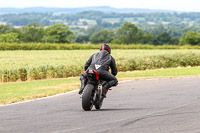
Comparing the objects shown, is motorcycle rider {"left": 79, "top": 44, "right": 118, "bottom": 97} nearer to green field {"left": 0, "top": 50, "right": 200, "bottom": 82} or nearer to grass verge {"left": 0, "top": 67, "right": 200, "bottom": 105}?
grass verge {"left": 0, "top": 67, "right": 200, "bottom": 105}

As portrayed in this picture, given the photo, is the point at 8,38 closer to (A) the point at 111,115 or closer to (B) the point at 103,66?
(B) the point at 103,66

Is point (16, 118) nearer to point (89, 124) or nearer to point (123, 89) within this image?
point (89, 124)

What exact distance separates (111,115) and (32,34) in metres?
150

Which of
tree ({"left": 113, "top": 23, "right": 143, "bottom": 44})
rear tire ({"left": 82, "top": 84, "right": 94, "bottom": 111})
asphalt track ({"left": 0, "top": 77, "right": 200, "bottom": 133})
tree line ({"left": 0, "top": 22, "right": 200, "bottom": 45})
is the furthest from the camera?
tree ({"left": 113, "top": 23, "right": 143, "bottom": 44})

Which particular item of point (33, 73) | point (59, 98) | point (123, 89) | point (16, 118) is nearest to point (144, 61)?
point (33, 73)

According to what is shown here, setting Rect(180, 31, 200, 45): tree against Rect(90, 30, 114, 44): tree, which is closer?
Rect(180, 31, 200, 45): tree

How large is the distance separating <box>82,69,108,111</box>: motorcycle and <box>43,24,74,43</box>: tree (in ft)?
456

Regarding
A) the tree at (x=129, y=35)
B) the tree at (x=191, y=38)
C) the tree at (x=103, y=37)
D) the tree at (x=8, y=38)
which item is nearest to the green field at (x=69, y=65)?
the tree at (x=8, y=38)

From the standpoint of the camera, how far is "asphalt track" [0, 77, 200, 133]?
838 centimetres

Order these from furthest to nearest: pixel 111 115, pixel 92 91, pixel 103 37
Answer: pixel 103 37, pixel 92 91, pixel 111 115

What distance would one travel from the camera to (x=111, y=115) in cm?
1037

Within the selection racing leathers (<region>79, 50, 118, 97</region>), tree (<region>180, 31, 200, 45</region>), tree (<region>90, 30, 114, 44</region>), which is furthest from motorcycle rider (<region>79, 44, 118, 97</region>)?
tree (<region>90, 30, 114, 44</region>)

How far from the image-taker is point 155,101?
1366 centimetres

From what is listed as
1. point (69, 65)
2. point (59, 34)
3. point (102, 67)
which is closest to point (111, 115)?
point (102, 67)
